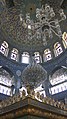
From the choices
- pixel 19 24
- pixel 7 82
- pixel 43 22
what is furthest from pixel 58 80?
pixel 19 24

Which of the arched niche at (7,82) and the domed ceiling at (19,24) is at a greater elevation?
the domed ceiling at (19,24)

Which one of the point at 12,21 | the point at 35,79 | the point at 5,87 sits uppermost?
the point at 12,21

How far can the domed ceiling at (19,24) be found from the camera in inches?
483

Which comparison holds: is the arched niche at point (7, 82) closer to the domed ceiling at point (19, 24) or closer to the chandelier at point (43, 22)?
the domed ceiling at point (19, 24)

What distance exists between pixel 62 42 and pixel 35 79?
740 centimetres

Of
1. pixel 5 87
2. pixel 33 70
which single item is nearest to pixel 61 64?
pixel 5 87

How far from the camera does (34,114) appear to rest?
3.49m

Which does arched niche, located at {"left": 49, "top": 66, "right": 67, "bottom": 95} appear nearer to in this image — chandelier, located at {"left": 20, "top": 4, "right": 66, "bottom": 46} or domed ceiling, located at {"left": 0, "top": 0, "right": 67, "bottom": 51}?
domed ceiling, located at {"left": 0, "top": 0, "right": 67, "bottom": 51}

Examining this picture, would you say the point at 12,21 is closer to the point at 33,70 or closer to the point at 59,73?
the point at 59,73

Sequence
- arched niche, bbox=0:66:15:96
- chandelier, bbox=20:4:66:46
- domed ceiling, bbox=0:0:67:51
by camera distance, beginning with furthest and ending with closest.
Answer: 1. domed ceiling, bbox=0:0:67:51
2. arched niche, bbox=0:66:15:96
3. chandelier, bbox=20:4:66:46

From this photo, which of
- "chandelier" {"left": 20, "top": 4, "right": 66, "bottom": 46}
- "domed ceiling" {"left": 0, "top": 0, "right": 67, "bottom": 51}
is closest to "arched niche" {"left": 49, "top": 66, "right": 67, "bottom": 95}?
"domed ceiling" {"left": 0, "top": 0, "right": 67, "bottom": 51}

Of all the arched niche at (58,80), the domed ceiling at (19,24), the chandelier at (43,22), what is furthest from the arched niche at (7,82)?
the chandelier at (43,22)

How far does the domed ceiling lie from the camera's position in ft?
40.3

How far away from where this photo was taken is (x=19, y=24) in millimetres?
12852
